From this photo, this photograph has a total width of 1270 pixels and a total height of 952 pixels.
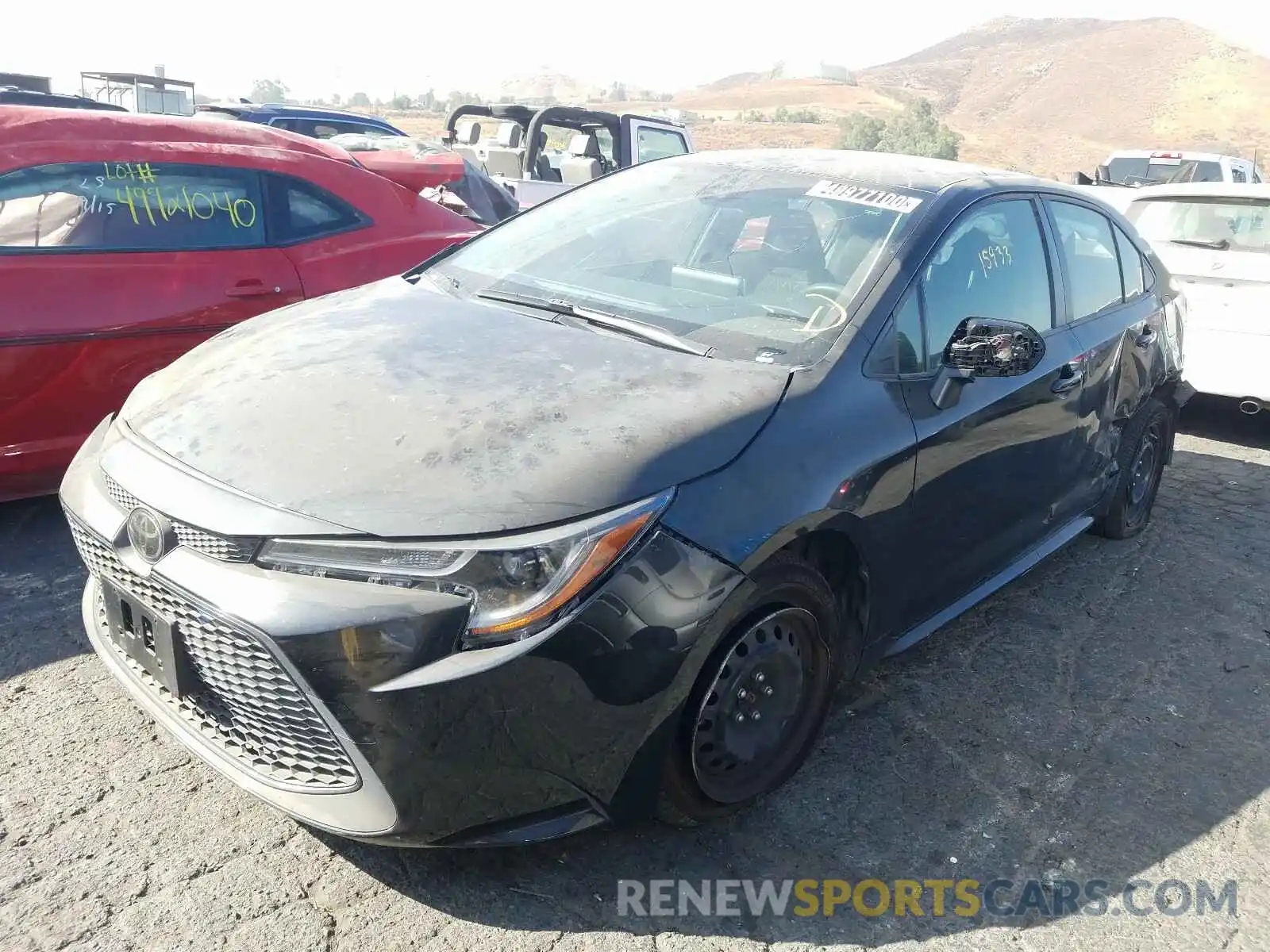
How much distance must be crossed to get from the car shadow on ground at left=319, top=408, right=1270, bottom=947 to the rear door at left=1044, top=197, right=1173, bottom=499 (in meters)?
0.71

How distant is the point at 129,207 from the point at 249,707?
2.89 metres

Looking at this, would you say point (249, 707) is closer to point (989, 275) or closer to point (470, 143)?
point (989, 275)

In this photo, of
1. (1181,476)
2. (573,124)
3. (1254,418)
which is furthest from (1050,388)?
(573,124)

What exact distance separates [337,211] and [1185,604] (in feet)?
13.4

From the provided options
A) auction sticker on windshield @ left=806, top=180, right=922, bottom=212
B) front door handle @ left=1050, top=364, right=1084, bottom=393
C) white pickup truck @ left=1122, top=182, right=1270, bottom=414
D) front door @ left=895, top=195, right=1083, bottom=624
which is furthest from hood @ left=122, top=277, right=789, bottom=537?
white pickup truck @ left=1122, top=182, right=1270, bottom=414

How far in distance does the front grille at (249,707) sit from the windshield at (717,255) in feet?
4.59

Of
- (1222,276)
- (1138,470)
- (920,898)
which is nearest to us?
(920,898)

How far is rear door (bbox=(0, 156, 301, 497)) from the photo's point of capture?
3.87 m

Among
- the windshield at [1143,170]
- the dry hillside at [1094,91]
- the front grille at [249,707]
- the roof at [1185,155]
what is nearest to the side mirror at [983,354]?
the front grille at [249,707]

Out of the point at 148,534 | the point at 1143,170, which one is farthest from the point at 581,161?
the point at 148,534

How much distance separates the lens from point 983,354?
2928mm

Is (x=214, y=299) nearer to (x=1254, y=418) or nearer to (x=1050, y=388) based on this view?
(x=1050, y=388)

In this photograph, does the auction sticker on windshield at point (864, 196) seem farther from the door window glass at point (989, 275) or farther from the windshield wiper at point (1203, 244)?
the windshield wiper at point (1203, 244)

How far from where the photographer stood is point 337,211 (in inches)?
193
